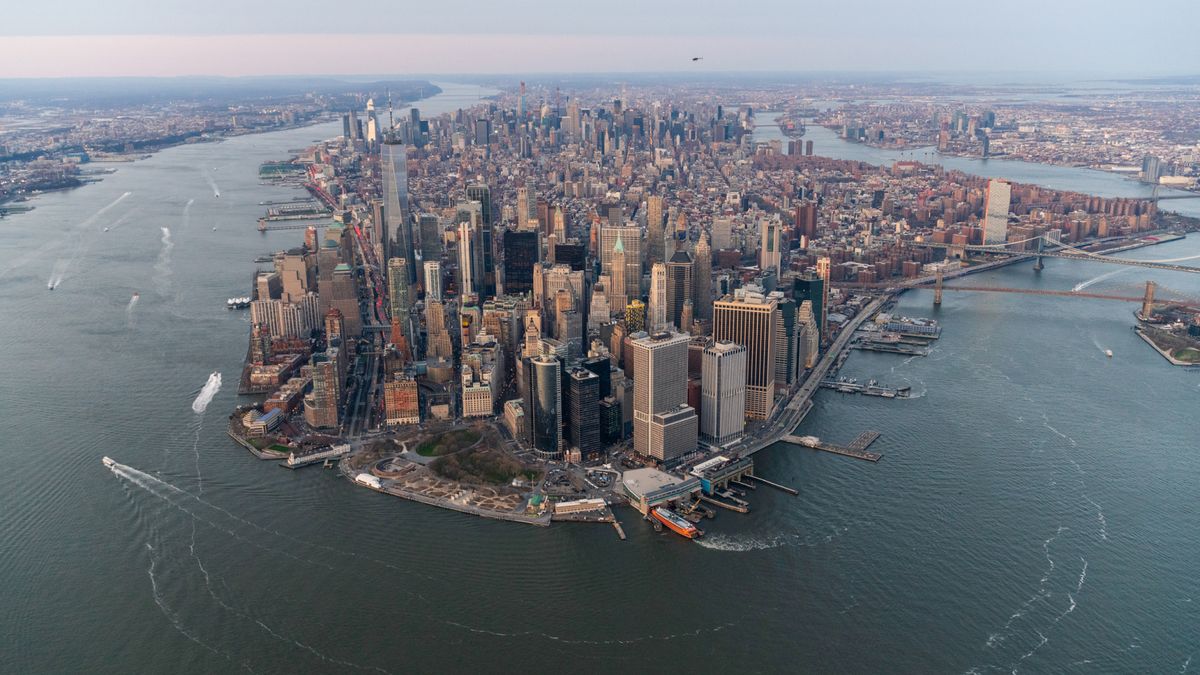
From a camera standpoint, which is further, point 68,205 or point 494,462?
point 68,205

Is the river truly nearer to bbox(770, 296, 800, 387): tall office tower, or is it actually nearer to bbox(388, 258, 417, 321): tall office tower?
bbox(770, 296, 800, 387): tall office tower

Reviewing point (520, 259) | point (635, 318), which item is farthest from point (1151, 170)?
point (635, 318)

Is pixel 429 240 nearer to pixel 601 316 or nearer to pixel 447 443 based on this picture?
pixel 601 316

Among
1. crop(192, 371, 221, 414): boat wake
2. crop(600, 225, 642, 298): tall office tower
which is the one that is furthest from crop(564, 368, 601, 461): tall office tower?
crop(600, 225, 642, 298): tall office tower

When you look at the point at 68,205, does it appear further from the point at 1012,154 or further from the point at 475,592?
the point at 1012,154

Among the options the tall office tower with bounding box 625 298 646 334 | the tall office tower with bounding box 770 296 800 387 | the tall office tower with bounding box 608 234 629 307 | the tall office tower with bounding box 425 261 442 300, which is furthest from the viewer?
the tall office tower with bounding box 425 261 442 300

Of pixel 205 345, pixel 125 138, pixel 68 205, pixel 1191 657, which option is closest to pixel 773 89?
pixel 125 138
